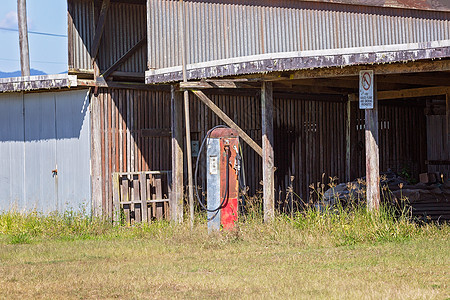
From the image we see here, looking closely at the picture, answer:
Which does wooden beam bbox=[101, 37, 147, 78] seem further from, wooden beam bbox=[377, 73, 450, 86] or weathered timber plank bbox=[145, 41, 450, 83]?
wooden beam bbox=[377, 73, 450, 86]

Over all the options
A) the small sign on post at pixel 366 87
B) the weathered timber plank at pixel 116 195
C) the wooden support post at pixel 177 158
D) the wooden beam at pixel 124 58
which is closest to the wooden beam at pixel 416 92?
the small sign on post at pixel 366 87

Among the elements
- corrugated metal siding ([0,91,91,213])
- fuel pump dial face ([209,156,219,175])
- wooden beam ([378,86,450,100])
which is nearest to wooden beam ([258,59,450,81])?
fuel pump dial face ([209,156,219,175])

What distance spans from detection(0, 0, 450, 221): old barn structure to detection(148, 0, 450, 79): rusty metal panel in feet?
0.07

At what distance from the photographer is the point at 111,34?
16.2m

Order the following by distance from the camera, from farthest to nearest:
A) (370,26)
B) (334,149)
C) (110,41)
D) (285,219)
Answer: (334,149)
(110,41)
(370,26)
(285,219)

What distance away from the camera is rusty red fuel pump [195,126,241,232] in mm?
13242

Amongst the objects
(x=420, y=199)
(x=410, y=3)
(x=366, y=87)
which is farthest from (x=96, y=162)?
(x=410, y=3)

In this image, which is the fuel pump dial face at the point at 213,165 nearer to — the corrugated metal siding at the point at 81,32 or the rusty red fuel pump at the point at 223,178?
the rusty red fuel pump at the point at 223,178

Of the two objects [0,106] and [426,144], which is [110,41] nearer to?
[0,106]

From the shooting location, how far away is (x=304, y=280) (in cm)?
905

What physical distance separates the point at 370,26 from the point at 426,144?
18.2ft

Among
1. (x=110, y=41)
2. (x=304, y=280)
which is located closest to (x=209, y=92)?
(x=110, y=41)

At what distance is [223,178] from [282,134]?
4.45m

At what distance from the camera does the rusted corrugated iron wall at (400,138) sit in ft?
60.9
